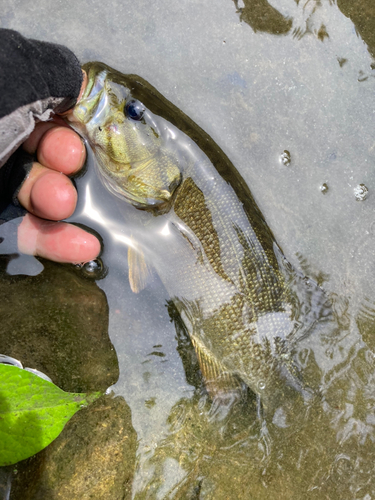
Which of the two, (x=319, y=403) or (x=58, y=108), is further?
(x=319, y=403)

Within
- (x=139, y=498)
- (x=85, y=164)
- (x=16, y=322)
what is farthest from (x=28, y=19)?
(x=139, y=498)

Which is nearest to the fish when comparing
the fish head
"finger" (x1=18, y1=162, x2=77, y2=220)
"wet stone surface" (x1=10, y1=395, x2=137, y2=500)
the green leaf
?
the fish head

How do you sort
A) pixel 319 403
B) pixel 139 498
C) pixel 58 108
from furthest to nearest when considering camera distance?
pixel 319 403, pixel 139 498, pixel 58 108

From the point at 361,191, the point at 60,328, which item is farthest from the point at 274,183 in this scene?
the point at 60,328

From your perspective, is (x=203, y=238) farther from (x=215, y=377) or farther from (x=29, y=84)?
(x=29, y=84)

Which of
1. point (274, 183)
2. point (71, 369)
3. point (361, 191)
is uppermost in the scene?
point (361, 191)

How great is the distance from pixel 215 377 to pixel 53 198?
169 centimetres

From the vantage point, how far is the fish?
249 centimetres

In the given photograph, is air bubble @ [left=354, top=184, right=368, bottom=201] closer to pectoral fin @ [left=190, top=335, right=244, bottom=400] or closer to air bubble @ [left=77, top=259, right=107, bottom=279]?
pectoral fin @ [left=190, top=335, right=244, bottom=400]

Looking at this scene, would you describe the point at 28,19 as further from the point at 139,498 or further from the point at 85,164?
the point at 139,498

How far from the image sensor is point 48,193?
2.44 meters

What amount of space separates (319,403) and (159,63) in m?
2.77

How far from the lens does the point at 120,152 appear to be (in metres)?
2.53

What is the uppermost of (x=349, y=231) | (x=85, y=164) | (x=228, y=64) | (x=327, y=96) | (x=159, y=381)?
(x=327, y=96)
